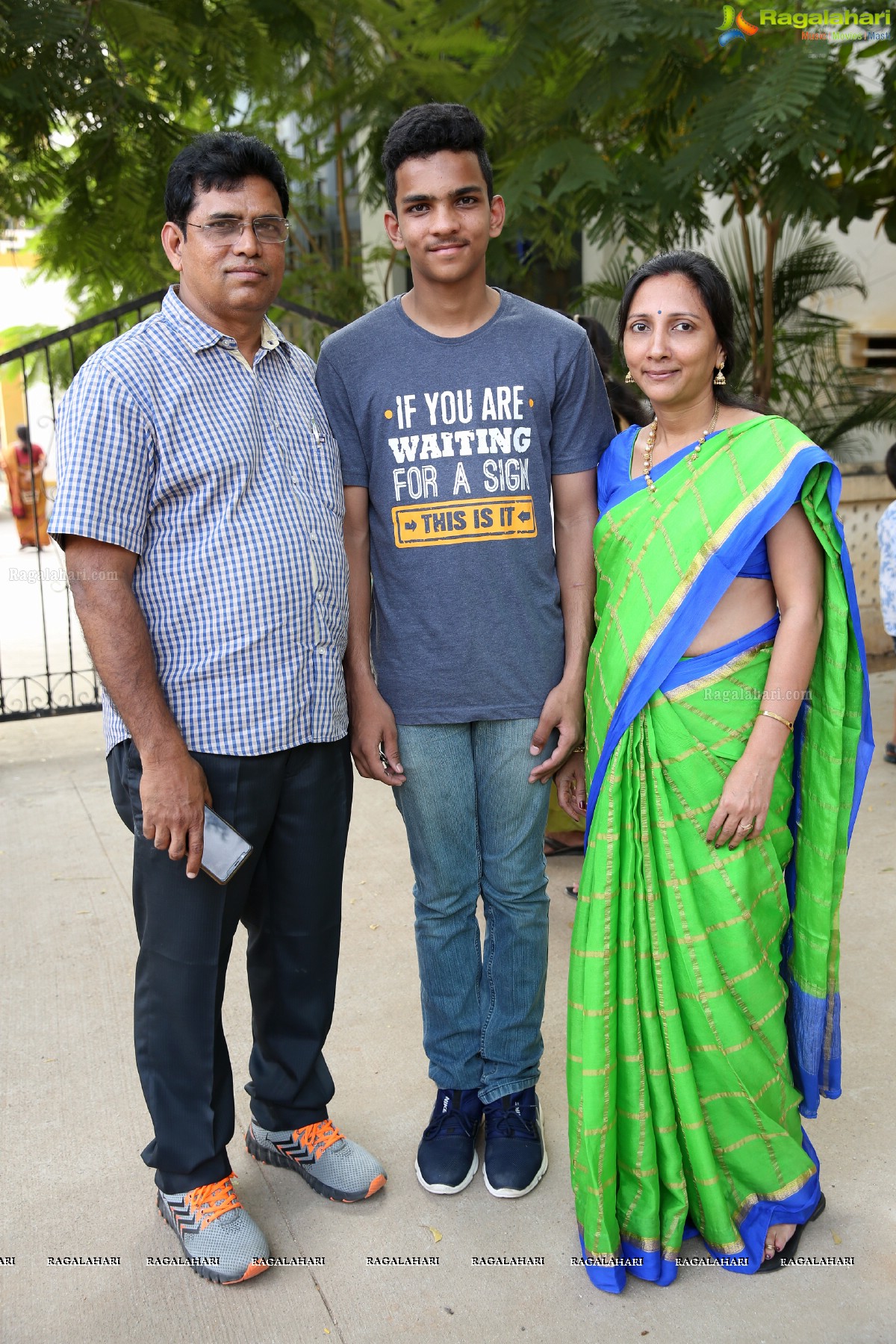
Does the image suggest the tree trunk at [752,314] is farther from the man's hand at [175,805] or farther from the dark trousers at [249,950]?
the man's hand at [175,805]

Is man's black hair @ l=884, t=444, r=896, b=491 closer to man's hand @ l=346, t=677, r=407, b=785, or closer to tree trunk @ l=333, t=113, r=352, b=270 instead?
man's hand @ l=346, t=677, r=407, b=785

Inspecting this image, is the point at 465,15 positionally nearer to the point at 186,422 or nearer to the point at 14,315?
the point at 186,422

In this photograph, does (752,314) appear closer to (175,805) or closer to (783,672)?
(783,672)

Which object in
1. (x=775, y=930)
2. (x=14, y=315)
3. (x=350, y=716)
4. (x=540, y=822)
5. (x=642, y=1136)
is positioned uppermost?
(x=14, y=315)

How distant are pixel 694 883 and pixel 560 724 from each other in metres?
0.45

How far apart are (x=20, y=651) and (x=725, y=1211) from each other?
25.3ft

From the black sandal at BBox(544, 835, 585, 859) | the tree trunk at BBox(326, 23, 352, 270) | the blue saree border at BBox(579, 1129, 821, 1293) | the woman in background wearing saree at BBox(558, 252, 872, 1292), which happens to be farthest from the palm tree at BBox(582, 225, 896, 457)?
the blue saree border at BBox(579, 1129, 821, 1293)

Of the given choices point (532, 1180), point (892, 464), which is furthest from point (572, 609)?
point (892, 464)

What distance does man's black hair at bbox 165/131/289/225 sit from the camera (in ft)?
6.82

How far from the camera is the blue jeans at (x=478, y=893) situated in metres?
2.43

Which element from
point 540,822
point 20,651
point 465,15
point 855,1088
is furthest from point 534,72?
point 20,651

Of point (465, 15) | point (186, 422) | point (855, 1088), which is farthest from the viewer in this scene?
point (465, 15)

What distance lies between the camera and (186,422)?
204 cm

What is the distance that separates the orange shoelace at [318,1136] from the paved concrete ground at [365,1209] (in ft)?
0.34
